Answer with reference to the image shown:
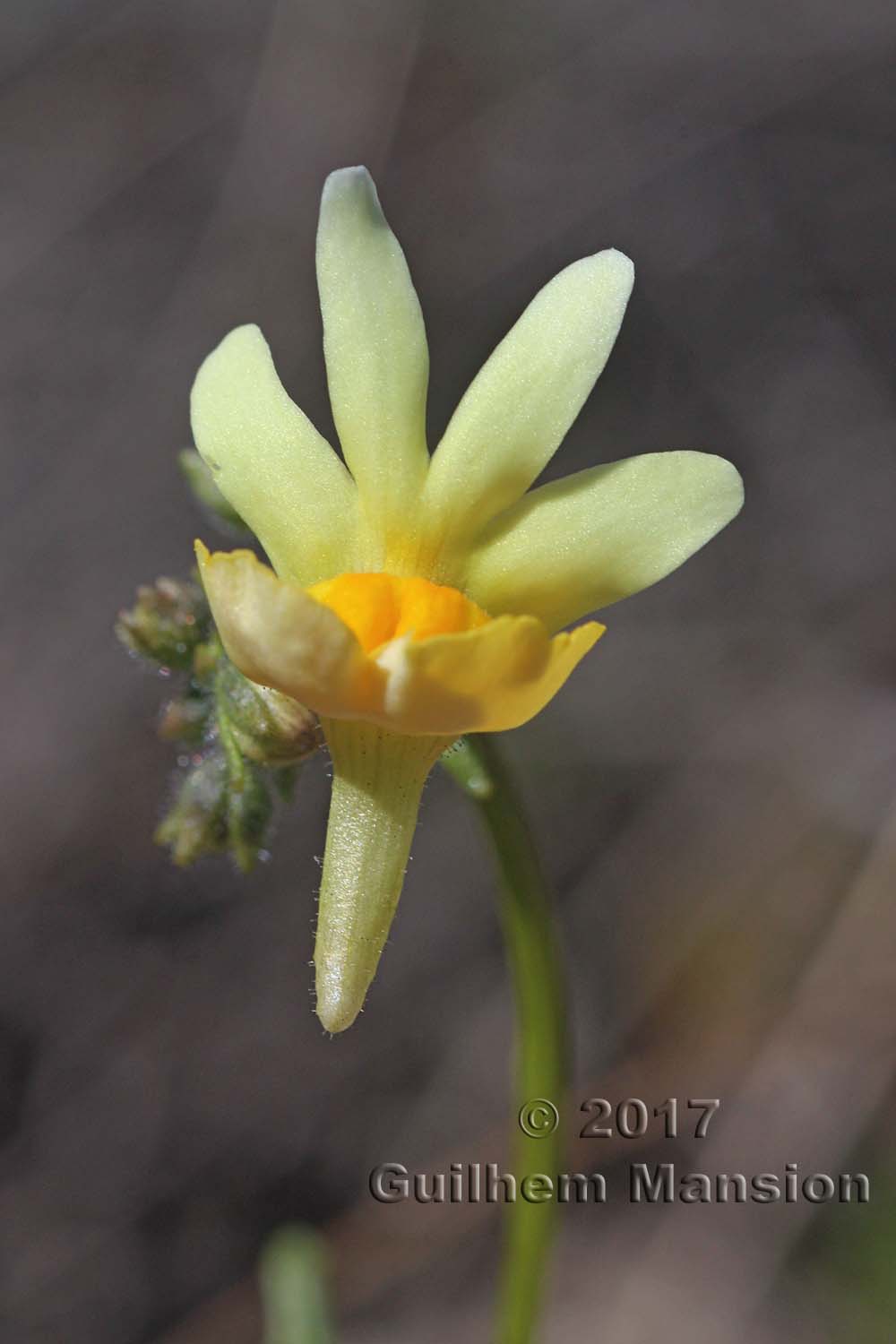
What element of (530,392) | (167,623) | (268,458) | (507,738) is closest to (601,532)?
(530,392)

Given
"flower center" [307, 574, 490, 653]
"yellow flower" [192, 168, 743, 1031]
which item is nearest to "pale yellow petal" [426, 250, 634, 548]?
"yellow flower" [192, 168, 743, 1031]

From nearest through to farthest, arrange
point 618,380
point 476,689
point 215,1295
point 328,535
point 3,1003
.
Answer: point 476,689 → point 328,535 → point 215,1295 → point 3,1003 → point 618,380

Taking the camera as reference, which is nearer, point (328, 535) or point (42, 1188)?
point (328, 535)

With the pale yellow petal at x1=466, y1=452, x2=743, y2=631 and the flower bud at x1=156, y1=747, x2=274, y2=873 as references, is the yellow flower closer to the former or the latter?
the pale yellow petal at x1=466, y1=452, x2=743, y2=631

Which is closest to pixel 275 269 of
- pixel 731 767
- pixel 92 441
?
pixel 92 441

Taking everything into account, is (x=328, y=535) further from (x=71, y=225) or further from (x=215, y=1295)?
(x=71, y=225)

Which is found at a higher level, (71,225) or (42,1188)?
→ (71,225)

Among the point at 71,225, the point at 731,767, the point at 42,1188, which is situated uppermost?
the point at 71,225
